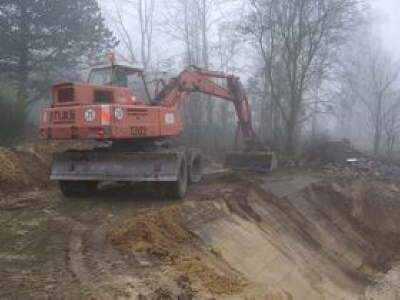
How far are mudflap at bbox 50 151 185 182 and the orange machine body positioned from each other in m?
0.53

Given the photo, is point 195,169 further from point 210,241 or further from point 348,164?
point 348,164

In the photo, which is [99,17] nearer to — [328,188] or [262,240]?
[328,188]

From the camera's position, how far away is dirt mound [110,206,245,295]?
658 centimetres

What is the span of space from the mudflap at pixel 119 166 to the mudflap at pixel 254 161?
592cm

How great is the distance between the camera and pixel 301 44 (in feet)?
70.1

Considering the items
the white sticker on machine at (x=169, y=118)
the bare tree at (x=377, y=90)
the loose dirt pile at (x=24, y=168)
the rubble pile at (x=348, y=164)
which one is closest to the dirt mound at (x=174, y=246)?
the white sticker on machine at (x=169, y=118)

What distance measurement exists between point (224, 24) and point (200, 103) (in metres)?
5.51

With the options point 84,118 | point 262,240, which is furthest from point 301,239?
point 84,118

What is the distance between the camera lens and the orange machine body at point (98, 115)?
941cm

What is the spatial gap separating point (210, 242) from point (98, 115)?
3112 mm

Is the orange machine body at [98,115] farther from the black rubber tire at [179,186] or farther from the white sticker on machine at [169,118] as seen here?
the black rubber tire at [179,186]

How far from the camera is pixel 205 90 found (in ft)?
46.0

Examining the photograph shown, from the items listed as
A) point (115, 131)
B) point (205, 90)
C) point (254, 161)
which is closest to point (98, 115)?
point (115, 131)

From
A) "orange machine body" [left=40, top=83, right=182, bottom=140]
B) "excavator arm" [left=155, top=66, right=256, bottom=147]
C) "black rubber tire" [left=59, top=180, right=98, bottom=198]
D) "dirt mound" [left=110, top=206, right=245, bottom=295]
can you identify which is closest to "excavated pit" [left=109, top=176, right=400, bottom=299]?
"dirt mound" [left=110, top=206, right=245, bottom=295]
